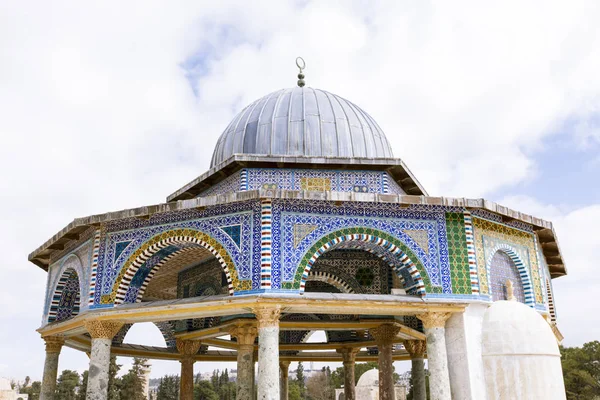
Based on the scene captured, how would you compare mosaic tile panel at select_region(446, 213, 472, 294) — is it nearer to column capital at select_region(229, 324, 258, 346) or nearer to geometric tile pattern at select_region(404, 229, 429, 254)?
geometric tile pattern at select_region(404, 229, 429, 254)

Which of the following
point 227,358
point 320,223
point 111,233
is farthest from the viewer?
point 227,358

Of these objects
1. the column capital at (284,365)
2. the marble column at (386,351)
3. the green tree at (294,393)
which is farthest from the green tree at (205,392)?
the marble column at (386,351)

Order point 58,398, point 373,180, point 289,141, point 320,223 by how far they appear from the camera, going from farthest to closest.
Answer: point 58,398, point 289,141, point 373,180, point 320,223

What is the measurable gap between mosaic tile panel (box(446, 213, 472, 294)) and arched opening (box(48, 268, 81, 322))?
8.83m

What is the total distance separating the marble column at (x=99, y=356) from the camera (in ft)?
37.3

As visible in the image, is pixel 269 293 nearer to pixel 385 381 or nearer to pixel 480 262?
pixel 480 262

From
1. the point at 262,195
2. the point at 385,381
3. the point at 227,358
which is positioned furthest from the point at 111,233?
the point at 227,358

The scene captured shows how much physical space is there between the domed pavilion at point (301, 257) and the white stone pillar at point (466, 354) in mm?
22

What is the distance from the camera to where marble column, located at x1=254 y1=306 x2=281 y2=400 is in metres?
10.2

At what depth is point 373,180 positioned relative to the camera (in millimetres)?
14234

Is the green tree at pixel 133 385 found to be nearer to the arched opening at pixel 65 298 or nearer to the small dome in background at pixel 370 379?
the small dome in background at pixel 370 379

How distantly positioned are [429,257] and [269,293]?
132 inches

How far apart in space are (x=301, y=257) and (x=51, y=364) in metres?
7.41

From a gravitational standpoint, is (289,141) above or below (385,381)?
above
